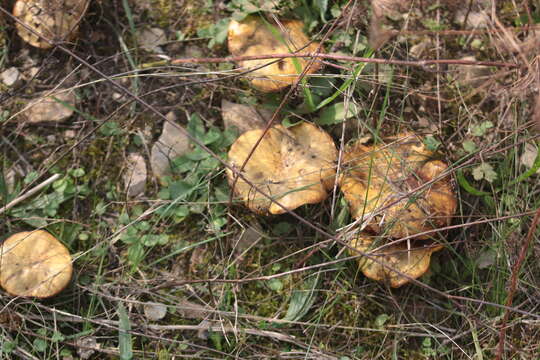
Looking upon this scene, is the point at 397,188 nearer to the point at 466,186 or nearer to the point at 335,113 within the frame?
the point at 466,186

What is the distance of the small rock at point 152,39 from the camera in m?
3.19

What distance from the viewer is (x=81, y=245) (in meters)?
2.93

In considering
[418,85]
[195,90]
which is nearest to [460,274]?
[418,85]

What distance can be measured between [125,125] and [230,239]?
0.80m

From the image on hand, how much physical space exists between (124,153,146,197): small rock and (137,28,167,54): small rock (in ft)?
1.92

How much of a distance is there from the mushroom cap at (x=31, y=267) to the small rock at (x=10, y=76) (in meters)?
0.86

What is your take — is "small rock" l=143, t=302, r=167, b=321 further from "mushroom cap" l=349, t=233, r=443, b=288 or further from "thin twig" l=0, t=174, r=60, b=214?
"mushroom cap" l=349, t=233, r=443, b=288

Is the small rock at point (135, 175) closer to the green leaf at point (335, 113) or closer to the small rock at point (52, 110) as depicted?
the small rock at point (52, 110)

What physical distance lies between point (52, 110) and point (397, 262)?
6.20ft

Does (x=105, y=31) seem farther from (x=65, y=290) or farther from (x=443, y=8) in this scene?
(x=443, y=8)

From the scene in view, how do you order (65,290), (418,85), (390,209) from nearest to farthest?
1. (390,209)
2. (65,290)
3. (418,85)

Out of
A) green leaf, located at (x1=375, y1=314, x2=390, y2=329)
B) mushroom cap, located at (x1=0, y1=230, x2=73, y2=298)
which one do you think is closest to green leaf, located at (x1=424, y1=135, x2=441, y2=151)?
green leaf, located at (x1=375, y1=314, x2=390, y2=329)

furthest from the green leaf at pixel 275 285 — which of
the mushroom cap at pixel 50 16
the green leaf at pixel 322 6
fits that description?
the mushroom cap at pixel 50 16

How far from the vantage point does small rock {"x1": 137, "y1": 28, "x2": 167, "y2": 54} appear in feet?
10.5
